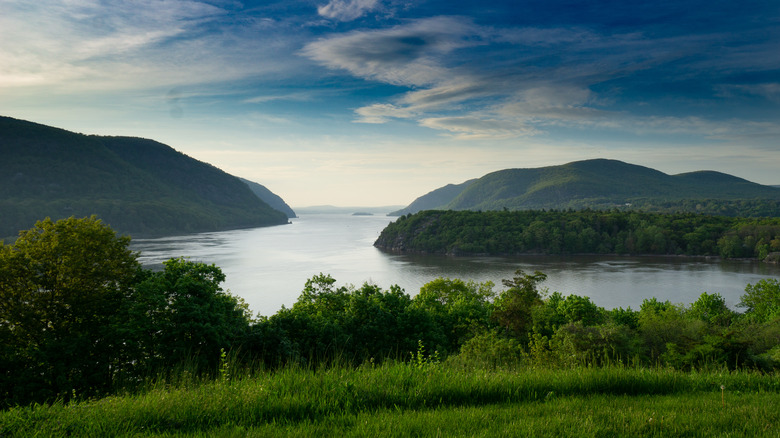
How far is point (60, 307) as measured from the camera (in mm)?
20484

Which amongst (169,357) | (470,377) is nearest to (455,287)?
(169,357)

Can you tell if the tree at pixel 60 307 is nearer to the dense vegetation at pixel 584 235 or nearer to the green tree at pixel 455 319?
the green tree at pixel 455 319

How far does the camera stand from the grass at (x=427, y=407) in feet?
13.7

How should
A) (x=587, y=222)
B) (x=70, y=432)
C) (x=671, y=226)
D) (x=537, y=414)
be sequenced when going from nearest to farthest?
(x=70, y=432), (x=537, y=414), (x=671, y=226), (x=587, y=222)

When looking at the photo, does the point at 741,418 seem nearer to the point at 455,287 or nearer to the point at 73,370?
the point at 73,370

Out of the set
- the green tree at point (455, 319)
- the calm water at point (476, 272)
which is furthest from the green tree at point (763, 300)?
the green tree at point (455, 319)

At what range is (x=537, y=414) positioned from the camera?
4.59 meters

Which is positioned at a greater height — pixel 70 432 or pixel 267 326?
pixel 70 432

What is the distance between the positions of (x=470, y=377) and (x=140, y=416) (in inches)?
152

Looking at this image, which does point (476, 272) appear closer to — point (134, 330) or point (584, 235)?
point (584, 235)

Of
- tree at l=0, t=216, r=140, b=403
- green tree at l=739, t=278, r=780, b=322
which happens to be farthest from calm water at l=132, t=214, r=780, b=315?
tree at l=0, t=216, r=140, b=403

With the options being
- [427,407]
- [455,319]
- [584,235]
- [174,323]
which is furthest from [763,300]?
[584,235]

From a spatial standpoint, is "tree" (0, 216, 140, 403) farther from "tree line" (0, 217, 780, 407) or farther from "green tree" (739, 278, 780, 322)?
"green tree" (739, 278, 780, 322)

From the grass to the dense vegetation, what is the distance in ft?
414
